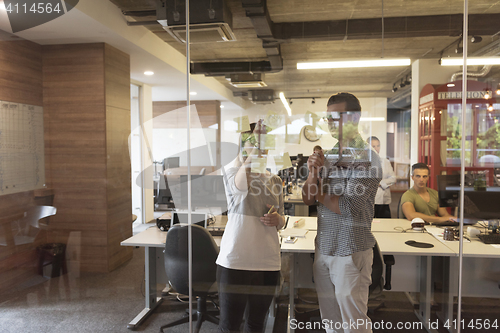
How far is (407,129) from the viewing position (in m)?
1.97

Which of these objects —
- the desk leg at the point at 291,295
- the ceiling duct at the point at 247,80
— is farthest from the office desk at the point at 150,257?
A: the ceiling duct at the point at 247,80

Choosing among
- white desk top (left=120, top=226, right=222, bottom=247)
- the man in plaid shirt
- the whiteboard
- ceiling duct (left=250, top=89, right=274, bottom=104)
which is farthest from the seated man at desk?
the whiteboard

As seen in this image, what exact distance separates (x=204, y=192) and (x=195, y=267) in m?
0.56

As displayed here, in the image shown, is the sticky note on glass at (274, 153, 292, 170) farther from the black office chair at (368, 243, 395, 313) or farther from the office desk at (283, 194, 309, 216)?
the black office chair at (368, 243, 395, 313)

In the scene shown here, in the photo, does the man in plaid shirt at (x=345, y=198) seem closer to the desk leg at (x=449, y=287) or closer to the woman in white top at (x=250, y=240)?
the woman in white top at (x=250, y=240)

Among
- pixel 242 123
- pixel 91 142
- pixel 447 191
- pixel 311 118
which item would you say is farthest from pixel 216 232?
pixel 447 191

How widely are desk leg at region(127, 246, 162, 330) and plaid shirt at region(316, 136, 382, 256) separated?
1292 millimetres

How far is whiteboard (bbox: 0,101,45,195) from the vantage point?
2482 millimetres

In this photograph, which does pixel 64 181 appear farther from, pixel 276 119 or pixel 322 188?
pixel 322 188

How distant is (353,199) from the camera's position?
6.43ft

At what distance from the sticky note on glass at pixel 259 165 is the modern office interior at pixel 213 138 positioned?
1.7 inches

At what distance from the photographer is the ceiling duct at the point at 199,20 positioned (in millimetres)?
2311

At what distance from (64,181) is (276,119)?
5.59 ft

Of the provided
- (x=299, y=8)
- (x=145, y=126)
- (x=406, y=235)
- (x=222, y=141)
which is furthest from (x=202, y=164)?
(x=406, y=235)
